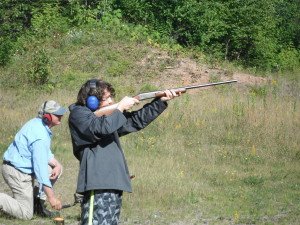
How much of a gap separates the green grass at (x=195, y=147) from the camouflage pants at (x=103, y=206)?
278cm

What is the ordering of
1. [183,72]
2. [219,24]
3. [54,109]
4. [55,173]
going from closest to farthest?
[54,109] < [55,173] < [183,72] < [219,24]

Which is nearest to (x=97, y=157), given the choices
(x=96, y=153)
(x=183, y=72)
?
(x=96, y=153)

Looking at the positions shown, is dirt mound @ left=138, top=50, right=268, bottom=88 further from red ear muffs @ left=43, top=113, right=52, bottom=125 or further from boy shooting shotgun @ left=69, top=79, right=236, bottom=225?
boy shooting shotgun @ left=69, top=79, right=236, bottom=225

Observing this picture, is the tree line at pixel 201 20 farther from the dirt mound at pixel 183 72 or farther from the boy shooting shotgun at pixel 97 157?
the boy shooting shotgun at pixel 97 157

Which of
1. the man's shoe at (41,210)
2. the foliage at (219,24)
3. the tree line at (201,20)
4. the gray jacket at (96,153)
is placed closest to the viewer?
the gray jacket at (96,153)

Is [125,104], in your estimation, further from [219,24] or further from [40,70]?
[219,24]

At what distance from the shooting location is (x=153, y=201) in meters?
8.72

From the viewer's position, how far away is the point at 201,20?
1051 inches

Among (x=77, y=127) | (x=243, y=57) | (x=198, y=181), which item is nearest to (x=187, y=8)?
(x=243, y=57)

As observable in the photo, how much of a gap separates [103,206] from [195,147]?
724cm

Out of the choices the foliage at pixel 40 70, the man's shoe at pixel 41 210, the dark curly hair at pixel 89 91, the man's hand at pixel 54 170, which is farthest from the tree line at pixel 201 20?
the dark curly hair at pixel 89 91

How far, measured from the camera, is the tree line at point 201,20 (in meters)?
24.7

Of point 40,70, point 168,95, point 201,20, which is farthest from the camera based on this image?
point 201,20

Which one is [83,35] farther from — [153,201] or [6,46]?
[153,201]
